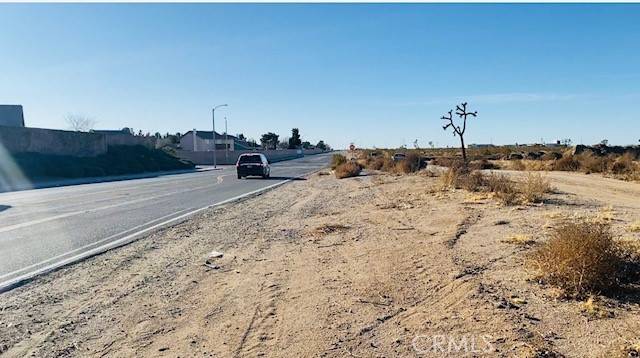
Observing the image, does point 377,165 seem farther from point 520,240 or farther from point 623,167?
point 520,240

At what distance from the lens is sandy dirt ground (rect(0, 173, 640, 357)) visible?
4922mm

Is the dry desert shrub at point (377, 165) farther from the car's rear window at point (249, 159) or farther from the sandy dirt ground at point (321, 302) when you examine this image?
the sandy dirt ground at point (321, 302)

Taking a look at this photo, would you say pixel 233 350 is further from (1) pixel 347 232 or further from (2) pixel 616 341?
(1) pixel 347 232

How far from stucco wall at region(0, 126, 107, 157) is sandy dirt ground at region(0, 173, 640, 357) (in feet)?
129

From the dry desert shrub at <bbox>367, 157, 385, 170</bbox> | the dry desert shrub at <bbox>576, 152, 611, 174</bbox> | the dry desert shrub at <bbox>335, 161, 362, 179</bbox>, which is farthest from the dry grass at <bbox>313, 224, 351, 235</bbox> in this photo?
the dry desert shrub at <bbox>367, 157, 385, 170</bbox>

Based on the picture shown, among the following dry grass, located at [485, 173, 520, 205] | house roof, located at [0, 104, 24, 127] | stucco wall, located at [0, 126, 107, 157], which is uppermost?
house roof, located at [0, 104, 24, 127]

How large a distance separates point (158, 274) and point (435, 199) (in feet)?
35.9

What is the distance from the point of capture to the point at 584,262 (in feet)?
19.2

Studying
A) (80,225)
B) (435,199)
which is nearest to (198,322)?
(80,225)

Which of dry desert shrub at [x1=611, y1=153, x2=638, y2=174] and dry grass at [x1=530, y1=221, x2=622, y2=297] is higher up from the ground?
dry grass at [x1=530, y1=221, x2=622, y2=297]

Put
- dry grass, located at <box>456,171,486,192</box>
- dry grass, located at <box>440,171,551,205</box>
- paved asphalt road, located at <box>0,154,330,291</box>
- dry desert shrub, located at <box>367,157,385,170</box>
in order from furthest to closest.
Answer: dry desert shrub, located at <box>367,157,385,170</box>, dry grass, located at <box>456,171,486,192</box>, dry grass, located at <box>440,171,551,205</box>, paved asphalt road, located at <box>0,154,330,291</box>

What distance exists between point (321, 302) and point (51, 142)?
4905 centimetres

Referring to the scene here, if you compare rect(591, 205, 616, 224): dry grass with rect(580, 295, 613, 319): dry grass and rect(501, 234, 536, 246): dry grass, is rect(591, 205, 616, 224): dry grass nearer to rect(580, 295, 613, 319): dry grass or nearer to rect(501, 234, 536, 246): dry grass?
rect(501, 234, 536, 246): dry grass

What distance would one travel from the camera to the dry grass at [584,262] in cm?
582
